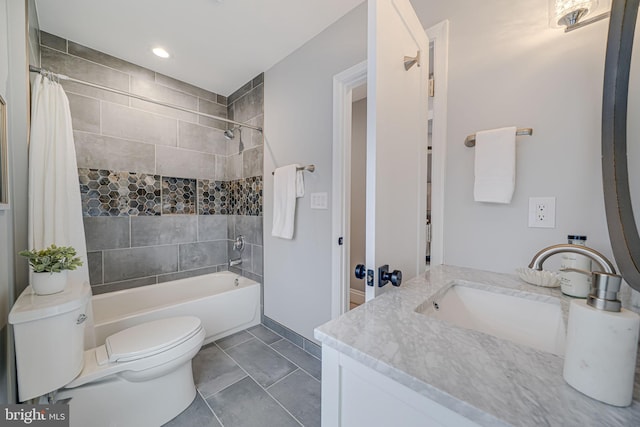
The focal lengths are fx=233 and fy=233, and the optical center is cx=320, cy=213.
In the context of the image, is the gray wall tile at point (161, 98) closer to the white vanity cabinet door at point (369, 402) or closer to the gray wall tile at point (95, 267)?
the gray wall tile at point (95, 267)

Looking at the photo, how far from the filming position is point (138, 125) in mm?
2197

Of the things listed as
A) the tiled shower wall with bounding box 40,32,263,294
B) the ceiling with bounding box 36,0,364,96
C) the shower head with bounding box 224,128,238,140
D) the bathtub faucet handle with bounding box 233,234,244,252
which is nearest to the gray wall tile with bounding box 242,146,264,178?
the tiled shower wall with bounding box 40,32,263,294

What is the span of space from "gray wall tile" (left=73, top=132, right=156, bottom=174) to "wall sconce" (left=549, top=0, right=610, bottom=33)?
2.91 metres

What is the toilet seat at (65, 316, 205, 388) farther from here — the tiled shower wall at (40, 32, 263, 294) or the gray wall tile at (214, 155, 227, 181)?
the gray wall tile at (214, 155, 227, 181)

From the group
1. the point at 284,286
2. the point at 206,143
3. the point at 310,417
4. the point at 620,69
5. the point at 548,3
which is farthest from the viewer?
the point at 206,143

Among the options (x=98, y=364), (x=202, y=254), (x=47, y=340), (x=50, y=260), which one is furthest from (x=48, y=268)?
(x=202, y=254)

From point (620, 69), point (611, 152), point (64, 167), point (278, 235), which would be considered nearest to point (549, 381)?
point (611, 152)

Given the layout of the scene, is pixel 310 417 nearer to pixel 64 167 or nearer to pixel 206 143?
pixel 64 167

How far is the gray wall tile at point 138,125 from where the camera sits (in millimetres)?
2061

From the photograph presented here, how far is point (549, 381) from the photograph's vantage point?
0.43 m

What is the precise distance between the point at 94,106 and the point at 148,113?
1.24 ft

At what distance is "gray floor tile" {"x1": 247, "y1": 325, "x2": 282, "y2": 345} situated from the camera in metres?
2.11

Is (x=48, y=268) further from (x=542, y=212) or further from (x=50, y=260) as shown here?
(x=542, y=212)

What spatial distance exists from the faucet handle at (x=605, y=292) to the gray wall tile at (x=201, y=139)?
293cm
